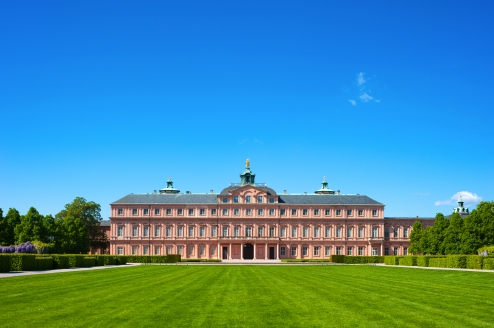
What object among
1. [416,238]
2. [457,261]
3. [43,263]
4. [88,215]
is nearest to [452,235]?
[416,238]

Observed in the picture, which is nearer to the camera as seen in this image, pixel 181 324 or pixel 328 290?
pixel 181 324

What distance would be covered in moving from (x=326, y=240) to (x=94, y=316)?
86598 millimetres

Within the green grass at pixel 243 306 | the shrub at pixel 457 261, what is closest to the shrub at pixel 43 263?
the green grass at pixel 243 306

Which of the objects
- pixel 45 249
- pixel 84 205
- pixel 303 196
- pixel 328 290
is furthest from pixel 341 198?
pixel 328 290

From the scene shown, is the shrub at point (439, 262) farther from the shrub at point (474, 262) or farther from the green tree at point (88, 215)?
the green tree at point (88, 215)

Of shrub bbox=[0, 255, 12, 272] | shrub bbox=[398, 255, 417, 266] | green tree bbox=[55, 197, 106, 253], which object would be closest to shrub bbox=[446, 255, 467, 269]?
shrub bbox=[398, 255, 417, 266]

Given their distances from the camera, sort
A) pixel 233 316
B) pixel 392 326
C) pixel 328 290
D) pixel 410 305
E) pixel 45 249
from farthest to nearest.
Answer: pixel 45 249 → pixel 328 290 → pixel 410 305 → pixel 233 316 → pixel 392 326

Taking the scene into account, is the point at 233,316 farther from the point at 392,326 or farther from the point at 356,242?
the point at 356,242

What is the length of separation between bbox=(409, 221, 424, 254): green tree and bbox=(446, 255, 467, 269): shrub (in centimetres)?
3942

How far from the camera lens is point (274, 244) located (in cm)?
9719

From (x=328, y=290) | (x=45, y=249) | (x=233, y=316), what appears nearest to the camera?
(x=233, y=316)

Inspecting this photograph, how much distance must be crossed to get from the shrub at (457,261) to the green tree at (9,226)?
206ft

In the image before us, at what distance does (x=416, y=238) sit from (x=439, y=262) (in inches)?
1591

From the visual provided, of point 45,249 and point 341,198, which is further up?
point 341,198
